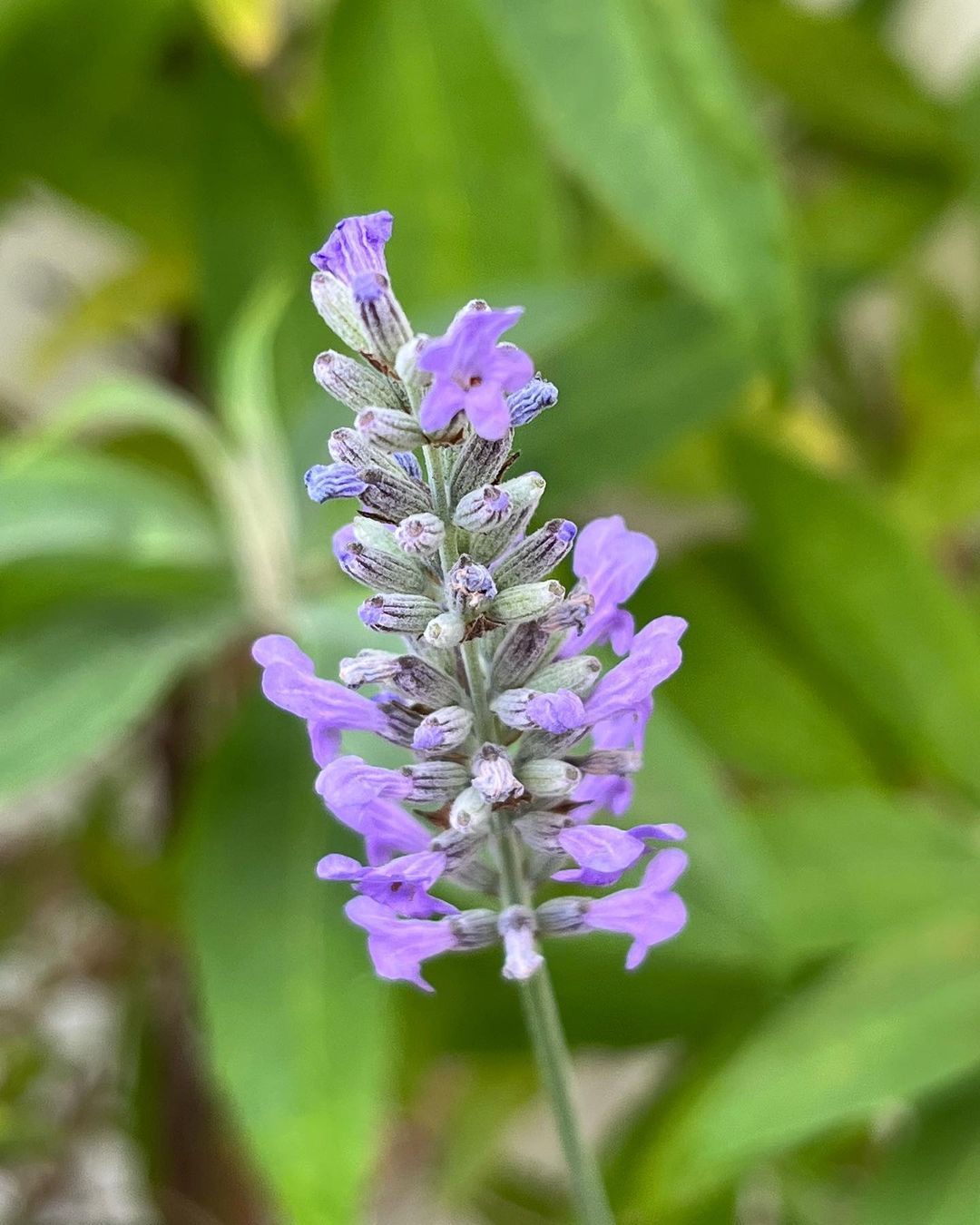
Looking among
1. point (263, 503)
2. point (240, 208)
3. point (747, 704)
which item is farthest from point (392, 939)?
point (240, 208)

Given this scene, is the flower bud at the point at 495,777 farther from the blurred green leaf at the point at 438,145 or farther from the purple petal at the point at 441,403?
the blurred green leaf at the point at 438,145

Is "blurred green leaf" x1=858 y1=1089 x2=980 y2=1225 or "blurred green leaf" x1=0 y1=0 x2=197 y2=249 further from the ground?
"blurred green leaf" x1=0 y1=0 x2=197 y2=249

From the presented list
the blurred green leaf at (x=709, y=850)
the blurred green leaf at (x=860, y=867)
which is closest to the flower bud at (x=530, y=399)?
the blurred green leaf at (x=709, y=850)

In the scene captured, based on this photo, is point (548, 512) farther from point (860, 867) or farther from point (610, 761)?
point (610, 761)

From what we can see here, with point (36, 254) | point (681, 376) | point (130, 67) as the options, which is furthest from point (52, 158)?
point (681, 376)

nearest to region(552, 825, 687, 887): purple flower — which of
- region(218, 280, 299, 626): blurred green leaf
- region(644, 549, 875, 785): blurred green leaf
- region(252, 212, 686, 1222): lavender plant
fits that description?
region(252, 212, 686, 1222): lavender plant

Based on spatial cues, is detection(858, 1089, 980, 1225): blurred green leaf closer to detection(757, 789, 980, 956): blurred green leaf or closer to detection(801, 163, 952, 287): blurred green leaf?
detection(757, 789, 980, 956): blurred green leaf
